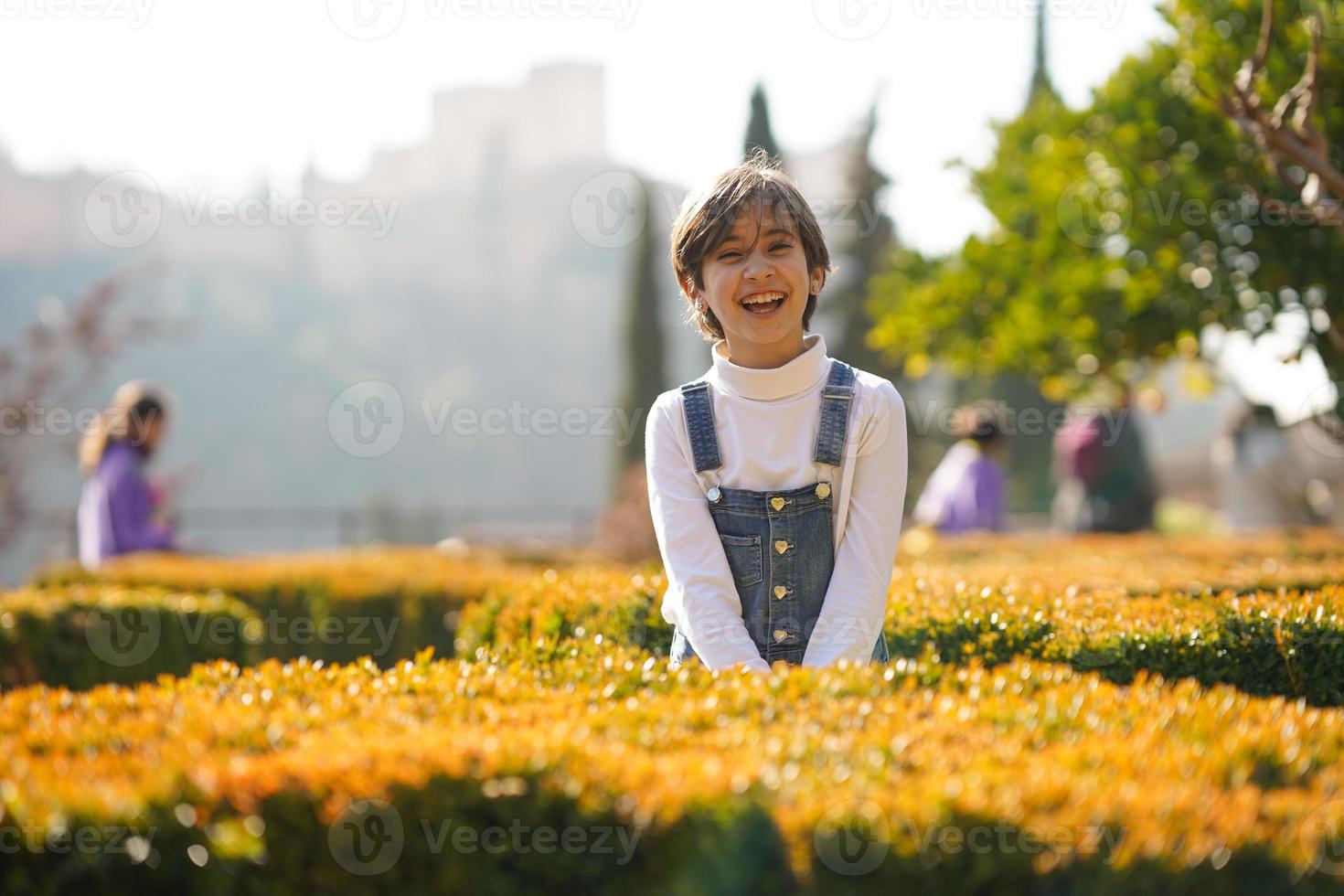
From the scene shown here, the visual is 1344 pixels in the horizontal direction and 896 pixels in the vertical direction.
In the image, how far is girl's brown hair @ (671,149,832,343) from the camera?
3391mm

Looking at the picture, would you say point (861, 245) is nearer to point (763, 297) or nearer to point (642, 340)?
point (642, 340)

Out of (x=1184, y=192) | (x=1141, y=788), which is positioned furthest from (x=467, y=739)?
(x=1184, y=192)

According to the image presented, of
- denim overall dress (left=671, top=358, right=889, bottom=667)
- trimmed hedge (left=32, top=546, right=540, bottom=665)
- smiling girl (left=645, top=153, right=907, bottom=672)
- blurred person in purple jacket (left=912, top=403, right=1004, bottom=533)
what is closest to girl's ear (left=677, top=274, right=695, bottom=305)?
smiling girl (left=645, top=153, right=907, bottom=672)

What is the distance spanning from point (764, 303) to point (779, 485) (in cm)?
49

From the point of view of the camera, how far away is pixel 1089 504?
1200 centimetres

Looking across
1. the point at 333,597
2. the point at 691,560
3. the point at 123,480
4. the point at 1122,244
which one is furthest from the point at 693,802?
the point at 123,480

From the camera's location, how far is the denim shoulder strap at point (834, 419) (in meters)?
3.29

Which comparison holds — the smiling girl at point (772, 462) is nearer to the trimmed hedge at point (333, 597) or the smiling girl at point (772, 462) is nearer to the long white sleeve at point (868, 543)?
the long white sleeve at point (868, 543)

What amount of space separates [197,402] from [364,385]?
32.8ft

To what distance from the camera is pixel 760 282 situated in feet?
11.0

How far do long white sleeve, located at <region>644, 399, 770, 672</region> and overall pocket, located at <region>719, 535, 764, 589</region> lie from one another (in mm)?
60

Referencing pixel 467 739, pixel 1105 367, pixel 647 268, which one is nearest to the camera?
pixel 467 739

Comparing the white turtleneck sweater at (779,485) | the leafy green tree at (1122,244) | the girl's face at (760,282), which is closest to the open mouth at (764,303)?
the girl's face at (760,282)

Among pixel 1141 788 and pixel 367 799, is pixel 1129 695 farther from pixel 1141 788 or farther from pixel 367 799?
pixel 367 799
